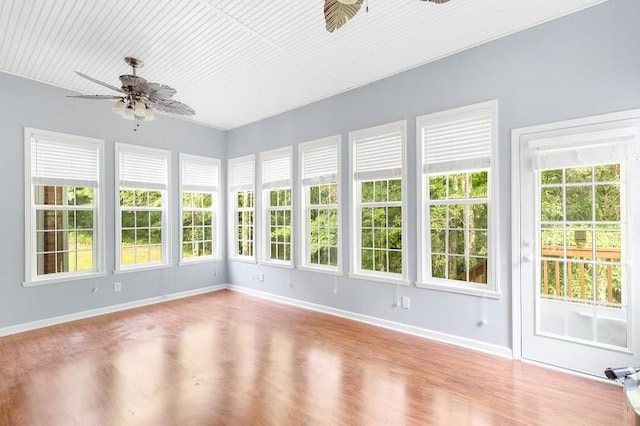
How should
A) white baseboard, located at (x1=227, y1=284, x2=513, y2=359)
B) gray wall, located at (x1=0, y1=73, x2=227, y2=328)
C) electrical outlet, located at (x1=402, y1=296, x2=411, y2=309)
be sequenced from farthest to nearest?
gray wall, located at (x1=0, y1=73, x2=227, y2=328) → electrical outlet, located at (x1=402, y1=296, x2=411, y2=309) → white baseboard, located at (x1=227, y1=284, x2=513, y2=359)

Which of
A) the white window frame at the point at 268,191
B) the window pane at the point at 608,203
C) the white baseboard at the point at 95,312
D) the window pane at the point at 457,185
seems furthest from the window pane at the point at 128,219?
the window pane at the point at 608,203

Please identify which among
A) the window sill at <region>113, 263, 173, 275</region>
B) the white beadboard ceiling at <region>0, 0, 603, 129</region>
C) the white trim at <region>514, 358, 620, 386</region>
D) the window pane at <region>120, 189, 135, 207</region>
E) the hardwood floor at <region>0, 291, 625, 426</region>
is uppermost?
the white beadboard ceiling at <region>0, 0, 603, 129</region>

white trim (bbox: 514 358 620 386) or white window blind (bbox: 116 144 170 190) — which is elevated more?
white window blind (bbox: 116 144 170 190)

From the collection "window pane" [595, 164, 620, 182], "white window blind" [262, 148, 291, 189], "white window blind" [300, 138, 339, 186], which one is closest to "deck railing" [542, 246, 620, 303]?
"window pane" [595, 164, 620, 182]

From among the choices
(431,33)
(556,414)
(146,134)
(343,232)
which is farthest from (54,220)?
(556,414)

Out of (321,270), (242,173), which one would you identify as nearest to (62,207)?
(242,173)

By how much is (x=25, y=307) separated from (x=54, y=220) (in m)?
1.21

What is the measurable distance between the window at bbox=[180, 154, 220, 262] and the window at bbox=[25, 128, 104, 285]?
4.53 feet

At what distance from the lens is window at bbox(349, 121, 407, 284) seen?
13.3ft

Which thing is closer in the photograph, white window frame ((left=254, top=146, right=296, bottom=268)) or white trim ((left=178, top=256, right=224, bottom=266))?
white window frame ((left=254, top=146, right=296, bottom=268))

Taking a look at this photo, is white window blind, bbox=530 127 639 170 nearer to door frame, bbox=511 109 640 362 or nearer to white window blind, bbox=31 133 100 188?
door frame, bbox=511 109 640 362

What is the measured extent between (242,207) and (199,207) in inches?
33.0

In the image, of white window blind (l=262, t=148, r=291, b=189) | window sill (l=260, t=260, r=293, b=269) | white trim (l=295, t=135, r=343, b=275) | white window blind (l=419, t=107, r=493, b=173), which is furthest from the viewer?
white window blind (l=262, t=148, r=291, b=189)

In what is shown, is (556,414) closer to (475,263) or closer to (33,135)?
(475,263)
